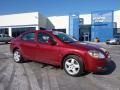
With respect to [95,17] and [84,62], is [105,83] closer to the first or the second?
[84,62]

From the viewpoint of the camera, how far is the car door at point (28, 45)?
8.53 m

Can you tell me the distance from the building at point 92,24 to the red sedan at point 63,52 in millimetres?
38832

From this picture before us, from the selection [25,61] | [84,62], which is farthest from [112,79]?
[25,61]

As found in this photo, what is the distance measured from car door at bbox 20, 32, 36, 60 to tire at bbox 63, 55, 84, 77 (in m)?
1.72

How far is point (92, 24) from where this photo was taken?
47.7m

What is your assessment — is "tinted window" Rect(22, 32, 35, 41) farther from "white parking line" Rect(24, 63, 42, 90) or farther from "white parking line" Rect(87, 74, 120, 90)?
"white parking line" Rect(87, 74, 120, 90)

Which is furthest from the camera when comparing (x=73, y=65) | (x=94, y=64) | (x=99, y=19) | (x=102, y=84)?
(x=99, y=19)

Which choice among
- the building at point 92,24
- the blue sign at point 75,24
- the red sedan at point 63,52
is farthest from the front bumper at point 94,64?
the blue sign at point 75,24

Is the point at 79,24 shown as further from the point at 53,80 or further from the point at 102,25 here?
the point at 53,80

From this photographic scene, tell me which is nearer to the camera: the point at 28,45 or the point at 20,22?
the point at 28,45

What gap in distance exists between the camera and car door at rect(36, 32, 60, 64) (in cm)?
761

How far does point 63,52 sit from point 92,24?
4126 centimetres

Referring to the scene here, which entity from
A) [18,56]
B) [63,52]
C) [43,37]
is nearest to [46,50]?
[43,37]

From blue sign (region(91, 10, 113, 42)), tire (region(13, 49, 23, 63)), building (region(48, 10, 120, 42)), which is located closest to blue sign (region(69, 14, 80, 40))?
building (region(48, 10, 120, 42))
